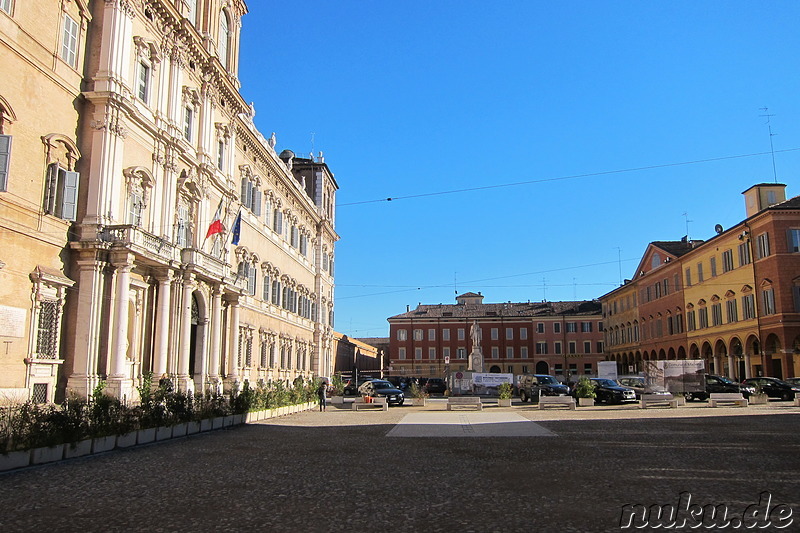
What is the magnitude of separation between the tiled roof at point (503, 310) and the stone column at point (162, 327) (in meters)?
63.4

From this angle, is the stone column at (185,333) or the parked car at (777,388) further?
the parked car at (777,388)

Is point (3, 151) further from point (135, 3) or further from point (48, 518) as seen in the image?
point (48, 518)

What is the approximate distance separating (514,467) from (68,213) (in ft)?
51.2

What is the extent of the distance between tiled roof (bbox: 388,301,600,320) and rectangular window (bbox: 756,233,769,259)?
43.9 meters

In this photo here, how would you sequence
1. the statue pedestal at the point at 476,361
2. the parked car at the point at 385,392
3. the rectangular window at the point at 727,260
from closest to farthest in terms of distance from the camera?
the parked car at the point at 385,392, the rectangular window at the point at 727,260, the statue pedestal at the point at 476,361

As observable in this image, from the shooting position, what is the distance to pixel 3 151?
1599 cm

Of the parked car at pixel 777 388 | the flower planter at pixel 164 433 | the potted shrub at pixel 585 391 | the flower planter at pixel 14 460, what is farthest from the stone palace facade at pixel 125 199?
the parked car at pixel 777 388

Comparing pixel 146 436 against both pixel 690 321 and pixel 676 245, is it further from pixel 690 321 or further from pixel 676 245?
pixel 676 245

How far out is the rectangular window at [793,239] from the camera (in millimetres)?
41094

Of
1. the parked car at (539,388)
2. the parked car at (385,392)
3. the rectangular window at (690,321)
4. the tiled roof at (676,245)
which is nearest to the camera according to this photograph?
the parked car at (385,392)

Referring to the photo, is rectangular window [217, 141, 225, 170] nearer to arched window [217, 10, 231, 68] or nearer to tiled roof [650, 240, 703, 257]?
arched window [217, 10, 231, 68]

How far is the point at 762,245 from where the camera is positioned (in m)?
42.9

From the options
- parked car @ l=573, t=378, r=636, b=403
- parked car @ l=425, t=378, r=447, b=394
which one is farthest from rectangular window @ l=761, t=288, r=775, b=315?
parked car @ l=425, t=378, r=447, b=394

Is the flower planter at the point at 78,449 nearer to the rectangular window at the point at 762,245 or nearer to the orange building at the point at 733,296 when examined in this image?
the orange building at the point at 733,296
